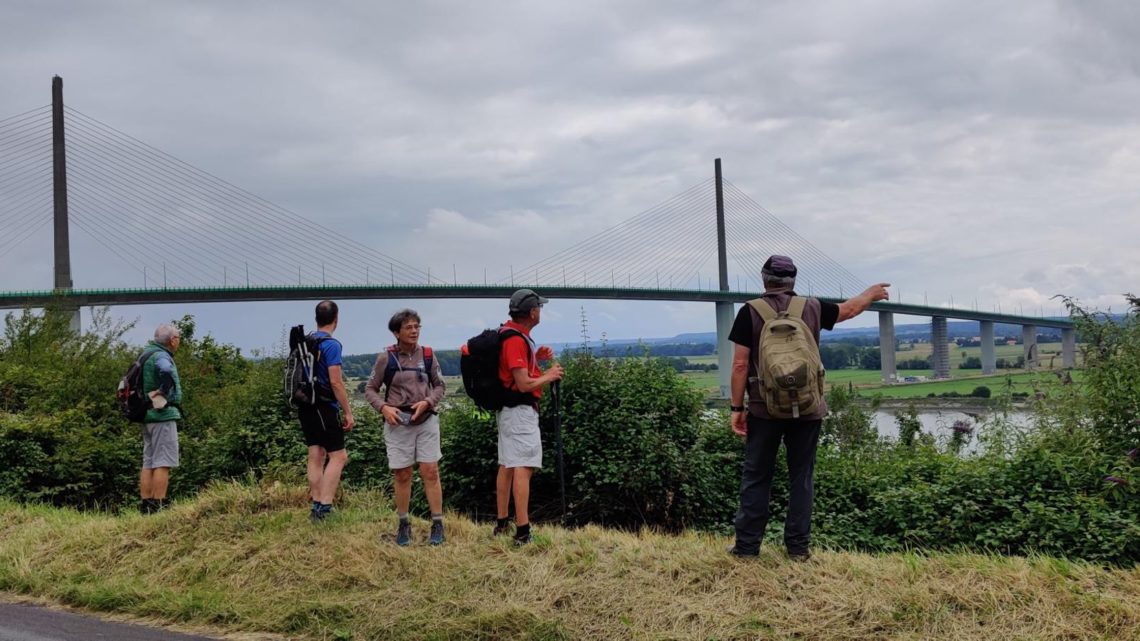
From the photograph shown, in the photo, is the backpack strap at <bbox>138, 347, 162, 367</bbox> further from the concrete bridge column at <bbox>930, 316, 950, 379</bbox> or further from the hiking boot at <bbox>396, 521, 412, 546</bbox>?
the concrete bridge column at <bbox>930, 316, 950, 379</bbox>

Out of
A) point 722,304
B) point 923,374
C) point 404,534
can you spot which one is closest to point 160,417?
point 404,534

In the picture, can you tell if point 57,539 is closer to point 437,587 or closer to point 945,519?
point 437,587

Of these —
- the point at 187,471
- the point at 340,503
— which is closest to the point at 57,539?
the point at 340,503

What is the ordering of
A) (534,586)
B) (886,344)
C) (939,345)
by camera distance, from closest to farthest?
(534,586) → (886,344) → (939,345)

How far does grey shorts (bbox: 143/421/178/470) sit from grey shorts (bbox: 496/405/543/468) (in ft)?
10.8

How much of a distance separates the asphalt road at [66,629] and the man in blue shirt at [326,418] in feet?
4.47

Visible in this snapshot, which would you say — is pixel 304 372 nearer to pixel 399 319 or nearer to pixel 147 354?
pixel 399 319

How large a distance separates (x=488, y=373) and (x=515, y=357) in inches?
8.3

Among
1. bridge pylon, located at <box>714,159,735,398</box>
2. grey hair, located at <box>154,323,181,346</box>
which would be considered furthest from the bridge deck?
grey hair, located at <box>154,323,181,346</box>

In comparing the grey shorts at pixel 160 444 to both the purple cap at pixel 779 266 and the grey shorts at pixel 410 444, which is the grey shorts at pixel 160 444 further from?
the purple cap at pixel 779 266

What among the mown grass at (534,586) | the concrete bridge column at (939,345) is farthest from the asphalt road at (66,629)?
the concrete bridge column at (939,345)

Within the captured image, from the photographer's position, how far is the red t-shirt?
4.93 m

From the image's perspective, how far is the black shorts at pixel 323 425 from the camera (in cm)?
561

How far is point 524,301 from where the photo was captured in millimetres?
5027
